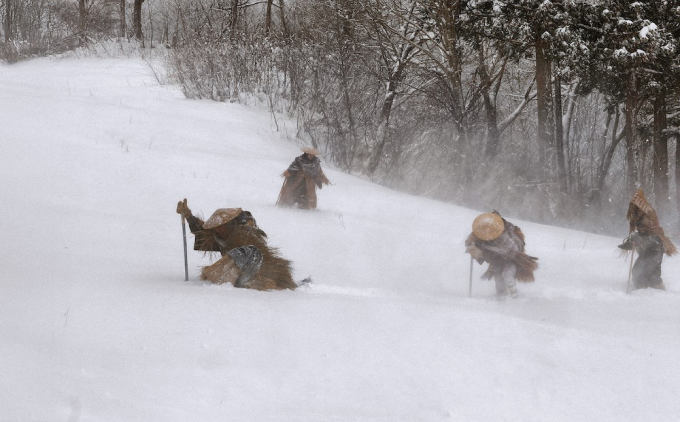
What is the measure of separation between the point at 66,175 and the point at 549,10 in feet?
35.5

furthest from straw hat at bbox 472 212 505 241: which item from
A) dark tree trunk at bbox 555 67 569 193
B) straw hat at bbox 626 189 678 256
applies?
dark tree trunk at bbox 555 67 569 193

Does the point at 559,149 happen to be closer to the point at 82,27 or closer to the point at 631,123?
the point at 631,123

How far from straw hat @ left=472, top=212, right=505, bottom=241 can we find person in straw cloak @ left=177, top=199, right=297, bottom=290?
182 centimetres

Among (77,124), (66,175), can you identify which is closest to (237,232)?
(66,175)

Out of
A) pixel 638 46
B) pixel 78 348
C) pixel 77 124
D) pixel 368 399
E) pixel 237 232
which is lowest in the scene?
pixel 368 399

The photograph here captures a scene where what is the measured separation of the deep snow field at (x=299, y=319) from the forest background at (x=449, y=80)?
621cm

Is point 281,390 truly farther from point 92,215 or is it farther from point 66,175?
point 66,175

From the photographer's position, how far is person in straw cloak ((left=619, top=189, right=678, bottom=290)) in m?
6.67

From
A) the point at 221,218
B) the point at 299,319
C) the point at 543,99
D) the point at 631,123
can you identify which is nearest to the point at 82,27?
the point at 543,99

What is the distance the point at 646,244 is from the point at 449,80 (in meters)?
9.99

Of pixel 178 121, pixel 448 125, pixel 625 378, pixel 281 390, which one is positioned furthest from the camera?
pixel 448 125

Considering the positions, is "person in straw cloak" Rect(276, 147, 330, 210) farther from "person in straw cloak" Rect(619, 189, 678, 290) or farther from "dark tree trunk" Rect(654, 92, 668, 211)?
"dark tree trunk" Rect(654, 92, 668, 211)

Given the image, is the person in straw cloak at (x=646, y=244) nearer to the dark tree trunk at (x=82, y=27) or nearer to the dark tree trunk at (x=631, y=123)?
the dark tree trunk at (x=631, y=123)

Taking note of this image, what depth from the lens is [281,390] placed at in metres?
3.18
